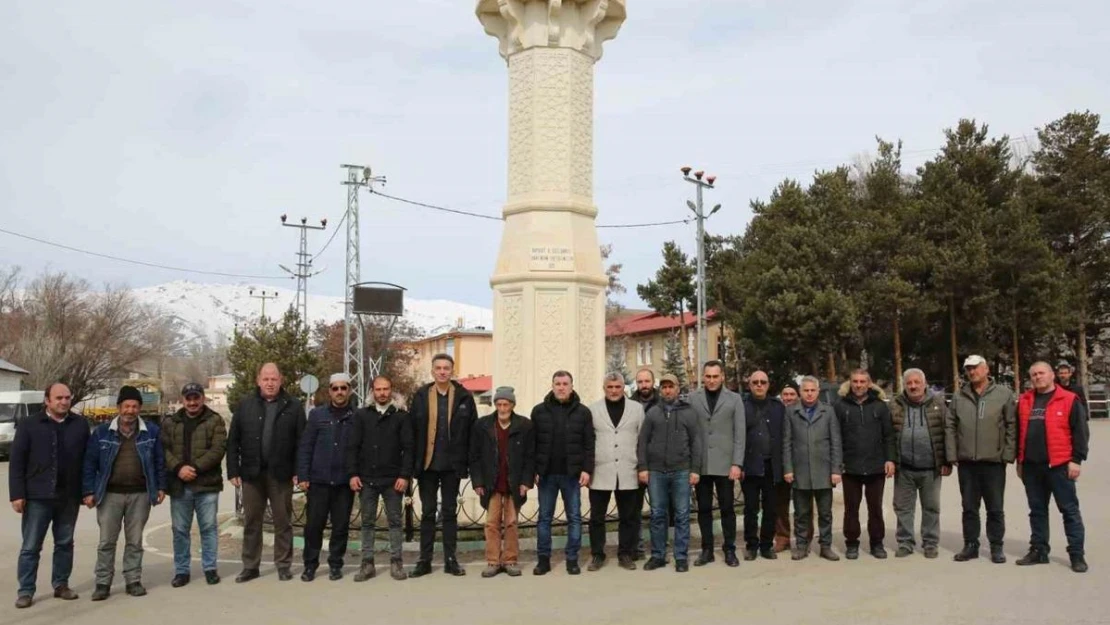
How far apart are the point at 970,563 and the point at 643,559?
111 inches

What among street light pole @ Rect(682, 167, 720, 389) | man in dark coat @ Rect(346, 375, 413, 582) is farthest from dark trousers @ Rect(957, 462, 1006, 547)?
street light pole @ Rect(682, 167, 720, 389)

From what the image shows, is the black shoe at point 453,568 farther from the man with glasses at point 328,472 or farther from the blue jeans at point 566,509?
the man with glasses at point 328,472

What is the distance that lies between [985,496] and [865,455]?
1.08 meters

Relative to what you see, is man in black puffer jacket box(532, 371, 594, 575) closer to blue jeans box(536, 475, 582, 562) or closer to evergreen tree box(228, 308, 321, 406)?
blue jeans box(536, 475, 582, 562)

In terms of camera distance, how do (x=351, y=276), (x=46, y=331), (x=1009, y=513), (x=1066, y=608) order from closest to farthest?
(x=1066, y=608) < (x=1009, y=513) < (x=351, y=276) < (x=46, y=331)

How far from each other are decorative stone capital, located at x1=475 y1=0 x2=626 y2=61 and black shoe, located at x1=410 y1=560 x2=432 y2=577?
5.92 meters

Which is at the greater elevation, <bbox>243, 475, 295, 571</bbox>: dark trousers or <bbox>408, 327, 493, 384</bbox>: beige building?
<bbox>408, 327, 493, 384</bbox>: beige building

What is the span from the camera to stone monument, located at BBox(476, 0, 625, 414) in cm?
1003

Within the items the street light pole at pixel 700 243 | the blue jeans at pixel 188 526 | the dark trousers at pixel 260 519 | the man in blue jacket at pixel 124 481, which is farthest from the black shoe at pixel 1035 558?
the street light pole at pixel 700 243

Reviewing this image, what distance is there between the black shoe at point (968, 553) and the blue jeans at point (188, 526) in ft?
20.9

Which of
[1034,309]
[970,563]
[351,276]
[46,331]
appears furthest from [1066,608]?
[46,331]

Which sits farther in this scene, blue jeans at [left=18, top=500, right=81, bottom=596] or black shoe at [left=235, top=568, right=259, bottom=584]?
black shoe at [left=235, top=568, right=259, bottom=584]

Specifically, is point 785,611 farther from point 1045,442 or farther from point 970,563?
point 1045,442

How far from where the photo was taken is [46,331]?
5069 cm
